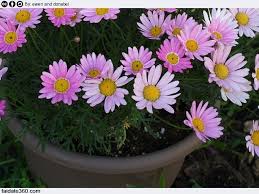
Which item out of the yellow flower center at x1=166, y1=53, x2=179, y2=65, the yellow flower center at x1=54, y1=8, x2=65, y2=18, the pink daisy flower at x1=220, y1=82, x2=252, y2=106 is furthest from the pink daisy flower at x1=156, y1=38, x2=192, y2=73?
the yellow flower center at x1=54, y1=8, x2=65, y2=18

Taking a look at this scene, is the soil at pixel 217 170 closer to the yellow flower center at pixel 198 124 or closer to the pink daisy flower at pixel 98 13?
the yellow flower center at pixel 198 124

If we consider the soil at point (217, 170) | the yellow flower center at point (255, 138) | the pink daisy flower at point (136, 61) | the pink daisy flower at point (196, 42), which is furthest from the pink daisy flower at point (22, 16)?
the soil at point (217, 170)

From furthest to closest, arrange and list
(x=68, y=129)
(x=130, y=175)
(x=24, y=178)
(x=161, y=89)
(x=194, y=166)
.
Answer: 1. (x=194, y=166)
2. (x=24, y=178)
3. (x=130, y=175)
4. (x=68, y=129)
5. (x=161, y=89)

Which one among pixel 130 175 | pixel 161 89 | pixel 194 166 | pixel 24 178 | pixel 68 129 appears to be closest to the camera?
pixel 161 89

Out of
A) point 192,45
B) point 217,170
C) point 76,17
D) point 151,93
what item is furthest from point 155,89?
point 217,170

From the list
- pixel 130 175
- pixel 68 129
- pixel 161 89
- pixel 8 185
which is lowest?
pixel 8 185

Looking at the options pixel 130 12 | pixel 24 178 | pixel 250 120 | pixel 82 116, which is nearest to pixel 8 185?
pixel 24 178

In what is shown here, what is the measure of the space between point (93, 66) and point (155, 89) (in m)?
0.14

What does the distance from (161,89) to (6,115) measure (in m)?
0.39

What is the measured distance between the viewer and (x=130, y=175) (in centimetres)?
135

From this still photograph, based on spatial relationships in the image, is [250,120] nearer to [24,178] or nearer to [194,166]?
[194,166]

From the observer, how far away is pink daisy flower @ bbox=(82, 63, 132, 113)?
1.06 m

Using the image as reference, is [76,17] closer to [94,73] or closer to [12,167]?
[94,73]

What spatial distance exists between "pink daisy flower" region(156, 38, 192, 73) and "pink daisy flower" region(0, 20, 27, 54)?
29cm
